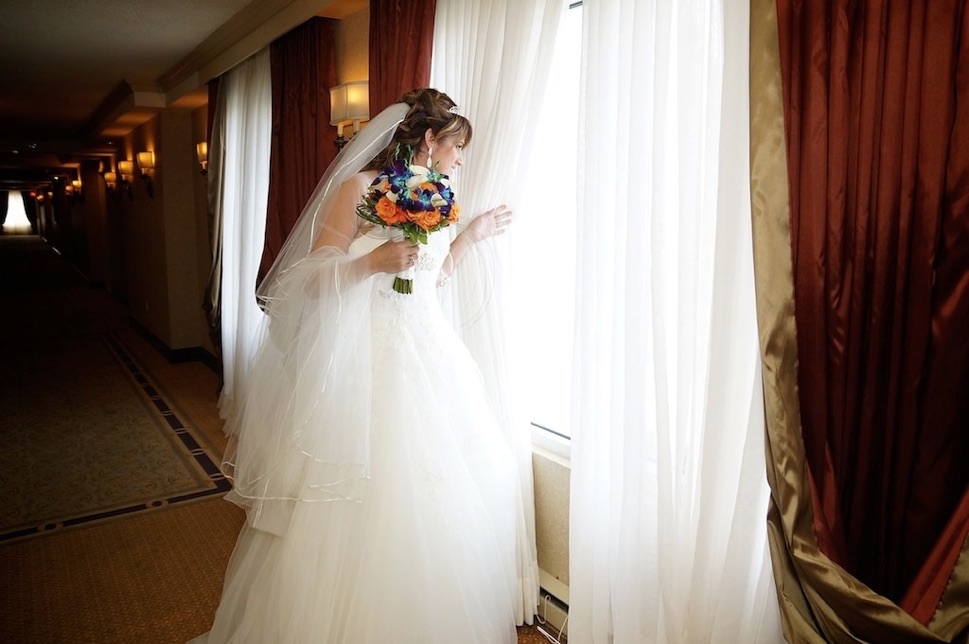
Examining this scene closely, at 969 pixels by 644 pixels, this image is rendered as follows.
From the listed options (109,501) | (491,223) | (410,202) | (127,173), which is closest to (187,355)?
(127,173)

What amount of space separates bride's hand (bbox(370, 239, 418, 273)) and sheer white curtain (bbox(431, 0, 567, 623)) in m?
0.45

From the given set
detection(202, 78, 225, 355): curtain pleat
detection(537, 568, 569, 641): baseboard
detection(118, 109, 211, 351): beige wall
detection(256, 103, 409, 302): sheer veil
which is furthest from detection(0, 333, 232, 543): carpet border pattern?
detection(537, 568, 569, 641): baseboard

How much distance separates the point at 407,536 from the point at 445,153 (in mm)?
1310

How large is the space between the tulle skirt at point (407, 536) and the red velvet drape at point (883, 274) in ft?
3.78

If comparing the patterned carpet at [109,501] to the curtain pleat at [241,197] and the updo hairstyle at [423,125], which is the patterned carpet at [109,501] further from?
the updo hairstyle at [423,125]

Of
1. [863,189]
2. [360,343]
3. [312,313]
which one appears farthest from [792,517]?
[312,313]

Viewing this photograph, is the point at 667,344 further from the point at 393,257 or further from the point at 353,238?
the point at 353,238

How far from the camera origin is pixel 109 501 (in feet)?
13.0

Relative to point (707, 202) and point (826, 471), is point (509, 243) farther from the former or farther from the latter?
point (826, 471)

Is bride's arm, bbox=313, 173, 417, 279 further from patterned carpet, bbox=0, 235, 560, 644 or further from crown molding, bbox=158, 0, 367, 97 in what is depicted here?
crown molding, bbox=158, 0, 367, 97

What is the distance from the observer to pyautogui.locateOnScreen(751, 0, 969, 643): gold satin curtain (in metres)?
1.31

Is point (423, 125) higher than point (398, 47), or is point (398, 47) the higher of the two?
point (398, 47)

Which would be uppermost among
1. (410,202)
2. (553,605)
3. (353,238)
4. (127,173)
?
(127,173)

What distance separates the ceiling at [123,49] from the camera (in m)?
4.33
